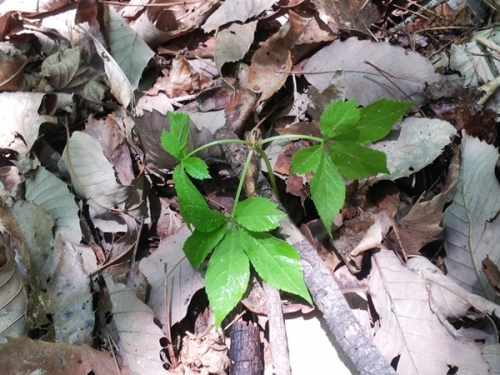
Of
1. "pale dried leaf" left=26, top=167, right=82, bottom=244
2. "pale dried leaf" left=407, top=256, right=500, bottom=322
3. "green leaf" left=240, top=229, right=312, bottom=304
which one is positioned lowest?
"pale dried leaf" left=26, top=167, right=82, bottom=244

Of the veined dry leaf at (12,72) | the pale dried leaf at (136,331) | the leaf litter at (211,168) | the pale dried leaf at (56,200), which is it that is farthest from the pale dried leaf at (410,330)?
the veined dry leaf at (12,72)

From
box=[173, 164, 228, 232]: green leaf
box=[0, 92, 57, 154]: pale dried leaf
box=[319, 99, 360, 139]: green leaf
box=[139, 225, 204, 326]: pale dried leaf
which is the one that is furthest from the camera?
box=[0, 92, 57, 154]: pale dried leaf

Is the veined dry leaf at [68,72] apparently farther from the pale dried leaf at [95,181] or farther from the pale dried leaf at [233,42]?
the pale dried leaf at [233,42]

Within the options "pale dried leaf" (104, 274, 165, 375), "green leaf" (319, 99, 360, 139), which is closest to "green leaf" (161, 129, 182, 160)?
"green leaf" (319, 99, 360, 139)

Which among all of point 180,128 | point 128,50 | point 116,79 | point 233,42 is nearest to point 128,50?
point 128,50

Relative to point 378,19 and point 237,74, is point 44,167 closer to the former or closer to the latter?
point 237,74

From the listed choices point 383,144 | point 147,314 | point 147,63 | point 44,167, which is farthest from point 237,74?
point 147,314

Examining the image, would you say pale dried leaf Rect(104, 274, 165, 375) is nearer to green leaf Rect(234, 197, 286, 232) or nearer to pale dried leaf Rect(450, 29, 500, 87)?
green leaf Rect(234, 197, 286, 232)
